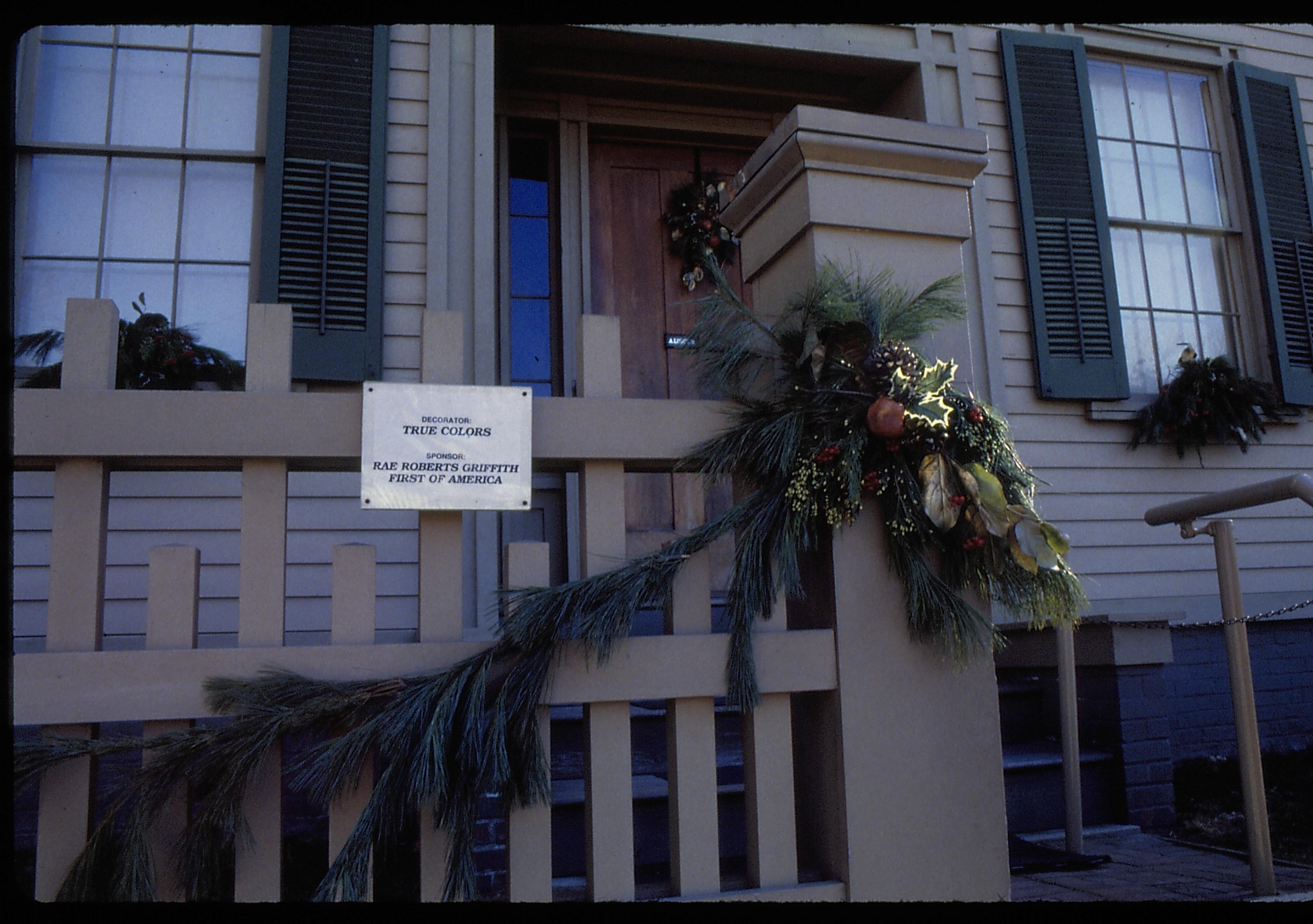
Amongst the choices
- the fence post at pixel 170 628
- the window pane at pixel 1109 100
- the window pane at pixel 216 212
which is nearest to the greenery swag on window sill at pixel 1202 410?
the window pane at pixel 1109 100

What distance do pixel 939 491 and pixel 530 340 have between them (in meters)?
3.45

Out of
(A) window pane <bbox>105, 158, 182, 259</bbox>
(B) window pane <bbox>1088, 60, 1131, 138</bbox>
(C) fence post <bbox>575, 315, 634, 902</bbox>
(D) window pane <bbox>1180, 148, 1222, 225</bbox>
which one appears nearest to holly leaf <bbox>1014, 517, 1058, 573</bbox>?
(C) fence post <bbox>575, 315, 634, 902</bbox>

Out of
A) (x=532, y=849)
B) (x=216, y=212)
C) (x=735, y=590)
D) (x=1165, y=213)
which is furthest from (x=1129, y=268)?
(x=532, y=849)

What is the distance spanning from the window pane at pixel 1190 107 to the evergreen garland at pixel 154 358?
521 centimetres

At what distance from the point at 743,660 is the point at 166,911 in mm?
1008

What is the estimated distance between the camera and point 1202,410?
465 cm

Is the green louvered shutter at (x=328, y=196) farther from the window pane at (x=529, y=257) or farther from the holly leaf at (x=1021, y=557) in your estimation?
the holly leaf at (x=1021, y=557)

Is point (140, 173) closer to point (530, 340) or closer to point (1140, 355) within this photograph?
point (530, 340)

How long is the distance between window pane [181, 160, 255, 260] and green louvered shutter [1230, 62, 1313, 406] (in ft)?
17.2

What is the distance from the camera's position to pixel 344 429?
1618 millimetres

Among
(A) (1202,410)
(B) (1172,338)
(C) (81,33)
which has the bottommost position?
(A) (1202,410)

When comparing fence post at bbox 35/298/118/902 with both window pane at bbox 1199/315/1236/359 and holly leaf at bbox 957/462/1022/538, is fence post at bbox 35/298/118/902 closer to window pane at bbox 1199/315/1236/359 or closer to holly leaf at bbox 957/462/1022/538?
holly leaf at bbox 957/462/1022/538

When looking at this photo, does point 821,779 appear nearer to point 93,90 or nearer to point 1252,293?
point 93,90

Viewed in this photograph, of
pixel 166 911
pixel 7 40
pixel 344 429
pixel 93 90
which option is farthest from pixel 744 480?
pixel 93 90
